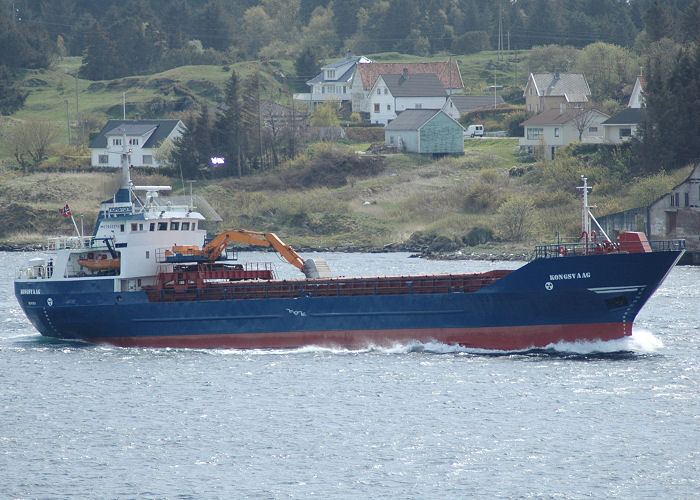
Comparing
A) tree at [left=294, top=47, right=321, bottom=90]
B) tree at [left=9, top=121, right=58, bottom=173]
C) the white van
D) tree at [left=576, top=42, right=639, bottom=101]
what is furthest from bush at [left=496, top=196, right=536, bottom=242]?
tree at [left=294, top=47, right=321, bottom=90]

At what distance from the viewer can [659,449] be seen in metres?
28.0

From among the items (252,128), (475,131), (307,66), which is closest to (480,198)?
(475,131)

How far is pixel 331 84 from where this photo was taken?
12850 cm

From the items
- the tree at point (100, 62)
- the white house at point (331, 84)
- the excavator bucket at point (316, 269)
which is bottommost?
the excavator bucket at point (316, 269)

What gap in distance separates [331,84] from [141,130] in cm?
3166

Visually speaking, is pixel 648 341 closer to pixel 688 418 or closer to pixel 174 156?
pixel 688 418

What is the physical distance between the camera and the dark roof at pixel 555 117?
93.9m

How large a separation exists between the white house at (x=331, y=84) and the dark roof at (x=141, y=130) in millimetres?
26537

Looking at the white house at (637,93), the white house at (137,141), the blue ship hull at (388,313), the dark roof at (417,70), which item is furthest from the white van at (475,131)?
the blue ship hull at (388,313)

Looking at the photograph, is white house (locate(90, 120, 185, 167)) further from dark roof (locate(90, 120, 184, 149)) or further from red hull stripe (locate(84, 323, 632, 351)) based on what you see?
red hull stripe (locate(84, 323, 632, 351))

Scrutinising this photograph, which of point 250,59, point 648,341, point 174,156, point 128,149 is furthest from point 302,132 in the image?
point 648,341

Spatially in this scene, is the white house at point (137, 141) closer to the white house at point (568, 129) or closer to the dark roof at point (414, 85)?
the dark roof at point (414, 85)

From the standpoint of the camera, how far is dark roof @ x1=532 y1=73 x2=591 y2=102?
358 feet

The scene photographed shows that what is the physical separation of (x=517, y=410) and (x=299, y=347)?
11186 mm
